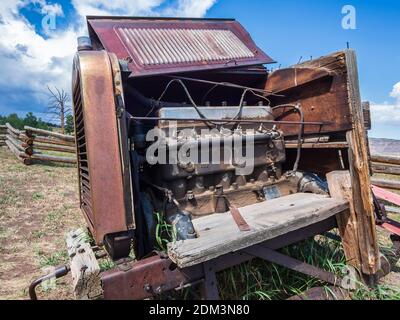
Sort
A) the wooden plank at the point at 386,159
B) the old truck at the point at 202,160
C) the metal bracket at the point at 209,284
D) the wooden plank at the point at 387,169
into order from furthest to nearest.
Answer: the wooden plank at the point at 387,169 < the wooden plank at the point at 386,159 < the metal bracket at the point at 209,284 < the old truck at the point at 202,160

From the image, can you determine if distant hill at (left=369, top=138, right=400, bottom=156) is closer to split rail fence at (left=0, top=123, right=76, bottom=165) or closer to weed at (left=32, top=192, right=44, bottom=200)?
weed at (left=32, top=192, right=44, bottom=200)

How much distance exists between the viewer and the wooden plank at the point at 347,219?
2521 millimetres

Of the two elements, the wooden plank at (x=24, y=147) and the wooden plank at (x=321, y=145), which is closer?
the wooden plank at (x=321, y=145)

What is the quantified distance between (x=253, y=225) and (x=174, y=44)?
6.91 feet

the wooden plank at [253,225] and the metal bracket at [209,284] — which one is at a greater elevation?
the wooden plank at [253,225]

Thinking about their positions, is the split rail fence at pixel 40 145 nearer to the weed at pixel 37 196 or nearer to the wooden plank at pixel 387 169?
the weed at pixel 37 196

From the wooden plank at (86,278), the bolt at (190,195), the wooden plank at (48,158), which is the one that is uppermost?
the wooden plank at (48,158)

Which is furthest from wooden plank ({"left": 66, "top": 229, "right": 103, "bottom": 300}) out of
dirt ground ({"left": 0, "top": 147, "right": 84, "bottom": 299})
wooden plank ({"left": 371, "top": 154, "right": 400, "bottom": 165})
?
wooden plank ({"left": 371, "top": 154, "right": 400, "bottom": 165})

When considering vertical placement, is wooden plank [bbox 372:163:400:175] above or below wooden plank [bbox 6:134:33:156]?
below

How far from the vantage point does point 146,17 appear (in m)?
3.31

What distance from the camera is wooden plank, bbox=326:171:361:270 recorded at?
2521 mm

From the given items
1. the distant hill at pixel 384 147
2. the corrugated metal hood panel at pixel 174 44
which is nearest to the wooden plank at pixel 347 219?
the corrugated metal hood panel at pixel 174 44

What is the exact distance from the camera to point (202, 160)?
255 centimetres

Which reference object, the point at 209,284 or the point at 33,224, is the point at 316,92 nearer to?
the point at 209,284
